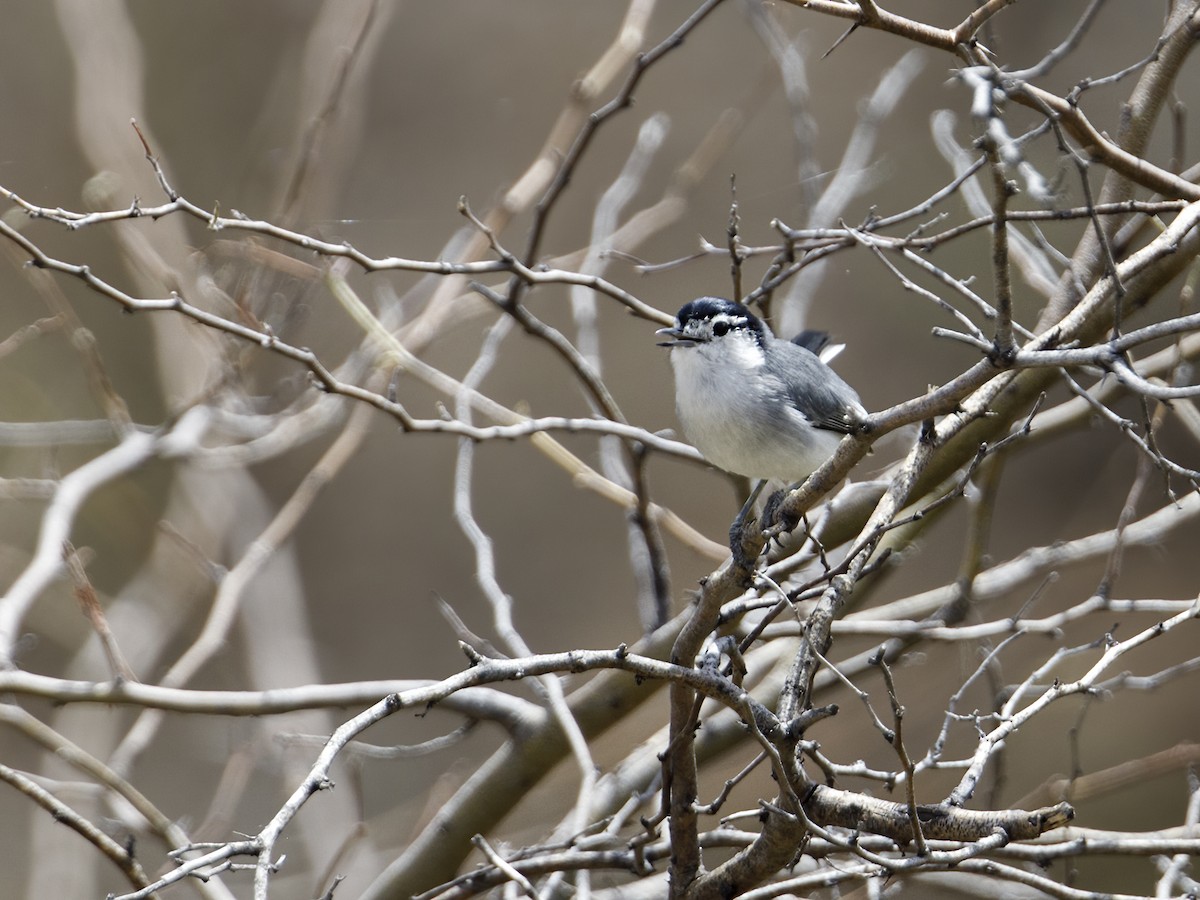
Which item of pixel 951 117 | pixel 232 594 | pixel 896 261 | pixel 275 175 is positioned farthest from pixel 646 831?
pixel 896 261

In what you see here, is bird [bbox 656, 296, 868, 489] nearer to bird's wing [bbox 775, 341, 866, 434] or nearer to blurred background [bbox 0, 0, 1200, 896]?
bird's wing [bbox 775, 341, 866, 434]

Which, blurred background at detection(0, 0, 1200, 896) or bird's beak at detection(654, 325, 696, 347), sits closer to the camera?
bird's beak at detection(654, 325, 696, 347)

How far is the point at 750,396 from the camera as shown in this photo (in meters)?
2.97

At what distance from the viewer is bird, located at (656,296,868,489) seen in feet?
9.61

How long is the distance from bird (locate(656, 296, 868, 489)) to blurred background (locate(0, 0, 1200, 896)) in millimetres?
2576

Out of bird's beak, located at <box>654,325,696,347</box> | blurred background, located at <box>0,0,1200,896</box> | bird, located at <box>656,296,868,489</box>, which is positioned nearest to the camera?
bird, located at <box>656,296,868,489</box>

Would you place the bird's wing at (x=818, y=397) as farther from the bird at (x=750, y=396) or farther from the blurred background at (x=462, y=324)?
the blurred background at (x=462, y=324)

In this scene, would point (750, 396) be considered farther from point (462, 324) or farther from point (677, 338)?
point (462, 324)

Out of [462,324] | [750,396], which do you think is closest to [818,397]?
[750,396]

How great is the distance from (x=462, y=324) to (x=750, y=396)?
359 centimetres

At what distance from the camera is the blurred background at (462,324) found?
20.5 feet

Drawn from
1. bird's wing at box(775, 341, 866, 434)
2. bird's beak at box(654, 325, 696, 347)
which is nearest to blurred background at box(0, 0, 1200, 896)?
bird's wing at box(775, 341, 866, 434)

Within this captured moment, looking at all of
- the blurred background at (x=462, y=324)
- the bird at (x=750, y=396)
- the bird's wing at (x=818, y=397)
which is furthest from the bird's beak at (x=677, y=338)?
the blurred background at (x=462, y=324)

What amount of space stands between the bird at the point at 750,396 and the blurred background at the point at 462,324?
2.58 meters
